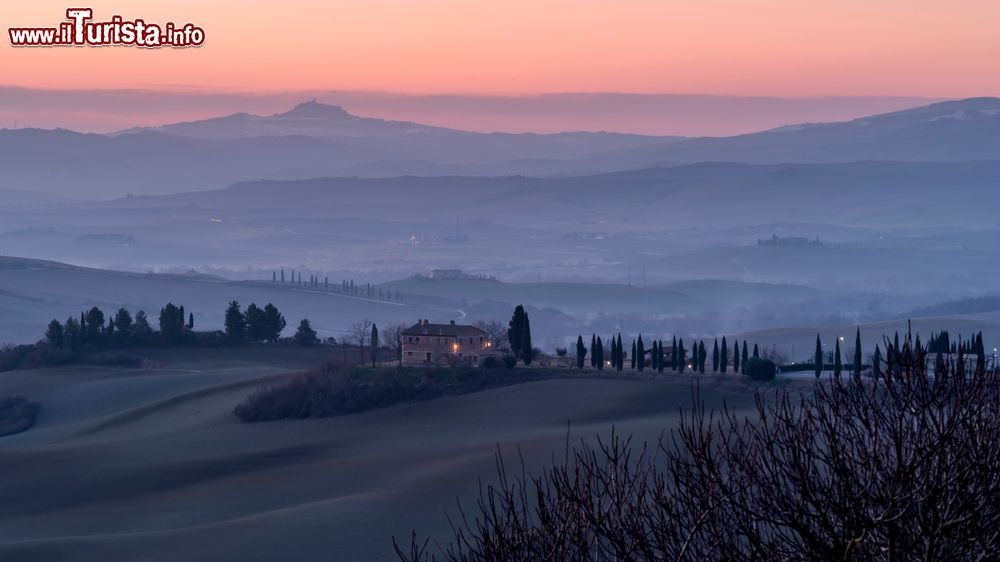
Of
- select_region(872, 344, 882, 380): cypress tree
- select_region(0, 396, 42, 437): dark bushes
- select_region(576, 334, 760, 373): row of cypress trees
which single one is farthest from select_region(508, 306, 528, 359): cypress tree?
select_region(872, 344, 882, 380): cypress tree

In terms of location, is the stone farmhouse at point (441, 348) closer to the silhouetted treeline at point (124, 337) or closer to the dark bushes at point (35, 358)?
the silhouetted treeline at point (124, 337)

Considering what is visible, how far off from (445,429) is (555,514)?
7260 cm

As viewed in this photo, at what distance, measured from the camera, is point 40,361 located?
135875mm

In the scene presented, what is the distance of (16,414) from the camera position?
114 metres

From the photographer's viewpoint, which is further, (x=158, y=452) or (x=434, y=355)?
(x=434, y=355)

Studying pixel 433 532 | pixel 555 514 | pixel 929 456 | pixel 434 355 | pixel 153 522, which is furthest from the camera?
pixel 434 355

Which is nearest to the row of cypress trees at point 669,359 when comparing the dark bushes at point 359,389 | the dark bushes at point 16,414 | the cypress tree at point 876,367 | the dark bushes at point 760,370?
the dark bushes at point 760,370

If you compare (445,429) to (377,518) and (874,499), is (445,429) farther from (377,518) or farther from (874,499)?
(874,499)

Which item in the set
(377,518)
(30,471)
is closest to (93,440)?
(30,471)

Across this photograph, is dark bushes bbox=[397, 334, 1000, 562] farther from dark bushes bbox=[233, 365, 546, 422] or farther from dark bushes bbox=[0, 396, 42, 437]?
dark bushes bbox=[0, 396, 42, 437]

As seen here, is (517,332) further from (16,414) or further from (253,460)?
(16,414)

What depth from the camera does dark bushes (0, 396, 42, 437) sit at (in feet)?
362

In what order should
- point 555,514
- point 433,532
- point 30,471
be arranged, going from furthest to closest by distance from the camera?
point 30,471 → point 433,532 → point 555,514

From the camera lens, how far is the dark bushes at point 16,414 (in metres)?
110
